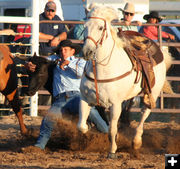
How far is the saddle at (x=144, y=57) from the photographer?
6.89 meters

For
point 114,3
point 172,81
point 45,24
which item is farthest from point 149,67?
point 114,3

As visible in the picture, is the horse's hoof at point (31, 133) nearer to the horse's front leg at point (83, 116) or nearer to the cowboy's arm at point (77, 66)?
the cowboy's arm at point (77, 66)

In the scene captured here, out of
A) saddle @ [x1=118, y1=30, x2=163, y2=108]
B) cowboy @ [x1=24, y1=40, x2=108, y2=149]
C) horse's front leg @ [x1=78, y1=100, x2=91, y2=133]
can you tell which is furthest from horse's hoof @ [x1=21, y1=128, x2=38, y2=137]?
saddle @ [x1=118, y1=30, x2=163, y2=108]

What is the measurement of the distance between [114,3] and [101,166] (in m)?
9.44

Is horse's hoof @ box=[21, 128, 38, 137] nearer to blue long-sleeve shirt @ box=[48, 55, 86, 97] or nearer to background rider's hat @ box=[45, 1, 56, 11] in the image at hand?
blue long-sleeve shirt @ box=[48, 55, 86, 97]

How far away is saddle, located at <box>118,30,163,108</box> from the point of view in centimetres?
689

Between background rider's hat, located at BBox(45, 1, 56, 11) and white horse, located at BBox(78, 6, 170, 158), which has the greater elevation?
background rider's hat, located at BBox(45, 1, 56, 11)

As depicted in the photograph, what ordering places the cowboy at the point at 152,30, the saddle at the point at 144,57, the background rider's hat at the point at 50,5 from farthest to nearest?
the cowboy at the point at 152,30
the background rider's hat at the point at 50,5
the saddle at the point at 144,57

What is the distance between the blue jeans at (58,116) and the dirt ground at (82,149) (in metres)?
0.19

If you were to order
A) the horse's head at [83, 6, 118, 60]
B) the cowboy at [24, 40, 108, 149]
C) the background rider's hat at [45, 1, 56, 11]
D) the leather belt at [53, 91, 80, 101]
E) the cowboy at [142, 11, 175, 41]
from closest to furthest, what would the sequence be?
1. the horse's head at [83, 6, 118, 60]
2. the cowboy at [24, 40, 108, 149]
3. the leather belt at [53, 91, 80, 101]
4. the background rider's hat at [45, 1, 56, 11]
5. the cowboy at [142, 11, 175, 41]

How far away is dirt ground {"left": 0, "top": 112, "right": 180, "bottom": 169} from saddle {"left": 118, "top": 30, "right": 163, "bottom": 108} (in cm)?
66

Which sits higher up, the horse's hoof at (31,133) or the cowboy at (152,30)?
the cowboy at (152,30)

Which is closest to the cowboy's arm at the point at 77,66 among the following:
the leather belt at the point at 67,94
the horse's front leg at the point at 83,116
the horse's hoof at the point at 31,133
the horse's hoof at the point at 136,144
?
the leather belt at the point at 67,94

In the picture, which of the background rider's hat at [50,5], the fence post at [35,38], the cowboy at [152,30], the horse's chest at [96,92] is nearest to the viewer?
the horse's chest at [96,92]
